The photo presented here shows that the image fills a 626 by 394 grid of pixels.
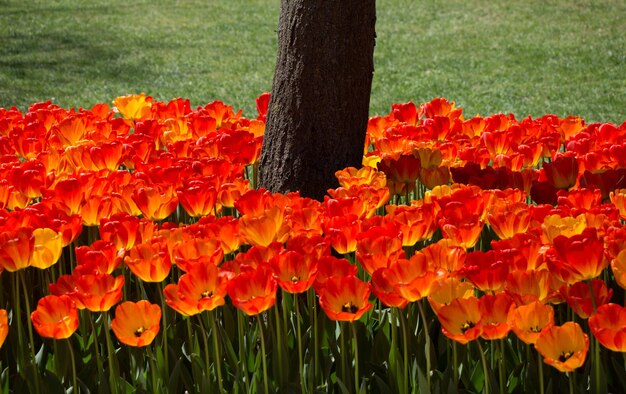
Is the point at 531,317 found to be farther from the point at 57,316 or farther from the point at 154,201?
the point at 154,201

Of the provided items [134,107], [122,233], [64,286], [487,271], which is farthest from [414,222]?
[134,107]

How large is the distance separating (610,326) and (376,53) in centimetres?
936

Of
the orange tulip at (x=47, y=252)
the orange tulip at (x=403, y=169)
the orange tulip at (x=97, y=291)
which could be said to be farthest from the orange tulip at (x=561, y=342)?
the orange tulip at (x=403, y=169)

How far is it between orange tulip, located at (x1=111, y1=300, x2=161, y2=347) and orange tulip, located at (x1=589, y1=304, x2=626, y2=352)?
878mm

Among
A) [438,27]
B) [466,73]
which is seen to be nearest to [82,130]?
[466,73]

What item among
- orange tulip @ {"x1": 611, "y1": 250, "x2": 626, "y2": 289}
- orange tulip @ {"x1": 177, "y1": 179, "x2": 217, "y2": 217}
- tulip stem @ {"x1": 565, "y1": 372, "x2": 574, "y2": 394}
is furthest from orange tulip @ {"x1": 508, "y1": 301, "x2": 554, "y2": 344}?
orange tulip @ {"x1": 177, "y1": 179, "x2": 217, "y2": 217}

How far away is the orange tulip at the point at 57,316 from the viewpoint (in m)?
2.13

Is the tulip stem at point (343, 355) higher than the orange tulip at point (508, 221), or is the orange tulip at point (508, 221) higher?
the orange tulip at point (508, 221)

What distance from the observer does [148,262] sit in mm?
2301

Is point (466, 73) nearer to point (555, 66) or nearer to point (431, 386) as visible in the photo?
point (555, 66)

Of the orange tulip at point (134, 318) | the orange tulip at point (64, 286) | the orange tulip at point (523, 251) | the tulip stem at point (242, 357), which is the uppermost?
the orange tulip at point (523, 251)

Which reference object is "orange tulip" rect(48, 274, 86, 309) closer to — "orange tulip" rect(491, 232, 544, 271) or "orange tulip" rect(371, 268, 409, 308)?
"orange tulip" rect(371, 268, 409, 308)

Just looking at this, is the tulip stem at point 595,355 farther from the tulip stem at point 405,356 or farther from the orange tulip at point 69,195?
the orange tulip at point 69,195

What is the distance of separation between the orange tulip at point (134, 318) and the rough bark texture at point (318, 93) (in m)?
1.36
